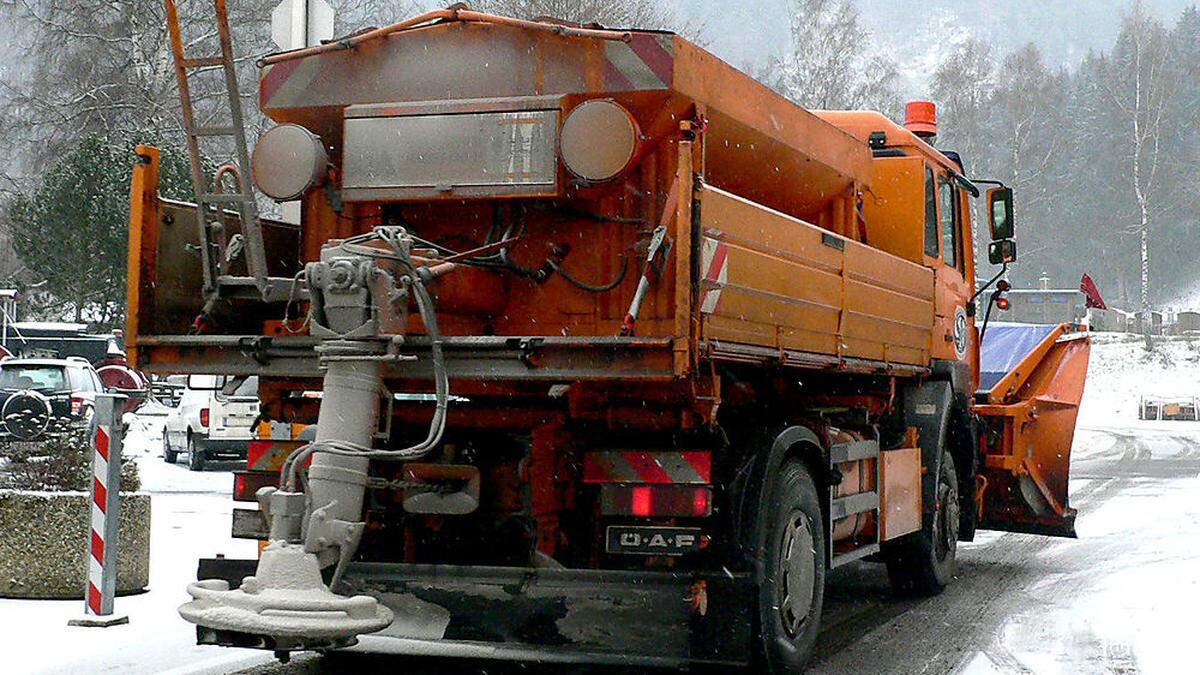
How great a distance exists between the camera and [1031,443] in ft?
38.2

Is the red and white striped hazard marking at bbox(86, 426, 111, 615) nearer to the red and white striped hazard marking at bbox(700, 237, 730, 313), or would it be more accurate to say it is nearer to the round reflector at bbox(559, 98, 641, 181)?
the round reflector at bbox(559, 98, 641, 181)

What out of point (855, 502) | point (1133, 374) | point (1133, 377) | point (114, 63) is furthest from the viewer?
point (1133, 374)

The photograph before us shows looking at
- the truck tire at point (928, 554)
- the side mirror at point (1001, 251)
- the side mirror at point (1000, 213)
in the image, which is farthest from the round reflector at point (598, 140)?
the side mirror at point (1001, 251)

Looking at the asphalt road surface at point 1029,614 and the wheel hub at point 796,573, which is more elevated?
the wheel hub at point 796,573

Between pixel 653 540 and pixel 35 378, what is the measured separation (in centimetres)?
1882

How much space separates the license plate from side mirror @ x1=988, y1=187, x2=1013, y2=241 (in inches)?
212

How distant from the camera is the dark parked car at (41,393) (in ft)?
69.4

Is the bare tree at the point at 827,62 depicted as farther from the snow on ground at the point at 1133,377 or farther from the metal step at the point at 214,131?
the metal step at the point at 214,131

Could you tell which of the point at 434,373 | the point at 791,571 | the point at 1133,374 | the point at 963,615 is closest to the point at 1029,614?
the point at 963,615

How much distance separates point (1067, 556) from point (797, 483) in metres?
6.50

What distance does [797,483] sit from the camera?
22.9 ft

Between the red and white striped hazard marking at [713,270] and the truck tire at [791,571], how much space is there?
114 cm

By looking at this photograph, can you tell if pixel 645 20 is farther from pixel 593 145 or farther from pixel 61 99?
pixel 593 145

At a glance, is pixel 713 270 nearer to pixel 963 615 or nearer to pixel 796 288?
pixel 796 288
